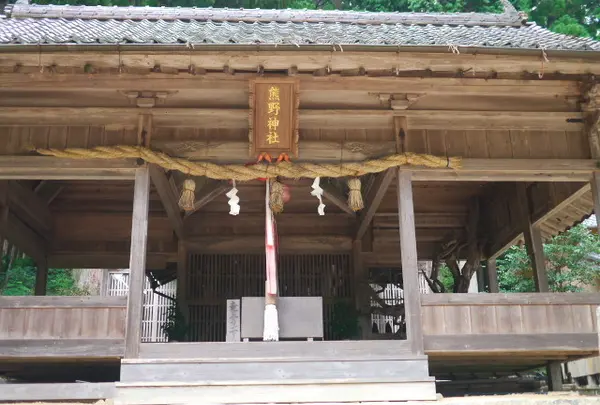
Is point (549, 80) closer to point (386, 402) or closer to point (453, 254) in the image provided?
point (386, 402)

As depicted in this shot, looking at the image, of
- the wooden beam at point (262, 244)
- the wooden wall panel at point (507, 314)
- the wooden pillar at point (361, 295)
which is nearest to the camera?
the wooden wall panel at point (507, 314)

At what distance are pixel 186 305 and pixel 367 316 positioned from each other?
3.42 meters

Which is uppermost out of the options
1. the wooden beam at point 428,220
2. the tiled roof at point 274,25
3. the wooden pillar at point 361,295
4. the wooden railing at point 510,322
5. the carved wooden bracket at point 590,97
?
the tiled roof at point 274,25

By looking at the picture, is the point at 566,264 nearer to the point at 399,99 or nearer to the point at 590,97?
the point at 590,97

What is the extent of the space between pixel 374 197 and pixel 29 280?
13.0m

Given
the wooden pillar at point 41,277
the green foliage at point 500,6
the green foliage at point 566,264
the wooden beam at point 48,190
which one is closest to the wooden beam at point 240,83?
the wooden beam at point 48,190

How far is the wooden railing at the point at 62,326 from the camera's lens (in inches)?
261

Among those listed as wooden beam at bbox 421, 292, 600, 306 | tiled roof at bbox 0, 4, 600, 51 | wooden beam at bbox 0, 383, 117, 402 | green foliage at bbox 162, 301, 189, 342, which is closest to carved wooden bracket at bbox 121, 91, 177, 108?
tiled roof at bbox 0, 4, 600, 51

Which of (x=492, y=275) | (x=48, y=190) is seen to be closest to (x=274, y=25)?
(x=48, y=190)

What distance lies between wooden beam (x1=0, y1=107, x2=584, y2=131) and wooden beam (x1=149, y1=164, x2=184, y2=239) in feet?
2.09

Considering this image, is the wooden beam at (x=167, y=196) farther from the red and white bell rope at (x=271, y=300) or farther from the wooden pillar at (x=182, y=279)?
the red and white bell rope at (x=271, y=300)

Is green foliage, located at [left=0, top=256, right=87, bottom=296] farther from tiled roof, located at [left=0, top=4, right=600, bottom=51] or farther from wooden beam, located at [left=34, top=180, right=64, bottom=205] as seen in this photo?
tiled roof, located at [left=0, top=4, right=600, bottom=51]

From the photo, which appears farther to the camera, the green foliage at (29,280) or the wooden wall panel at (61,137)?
the green foliage at (29,280)

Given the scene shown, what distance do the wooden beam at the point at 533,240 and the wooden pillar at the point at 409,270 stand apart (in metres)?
3.66
